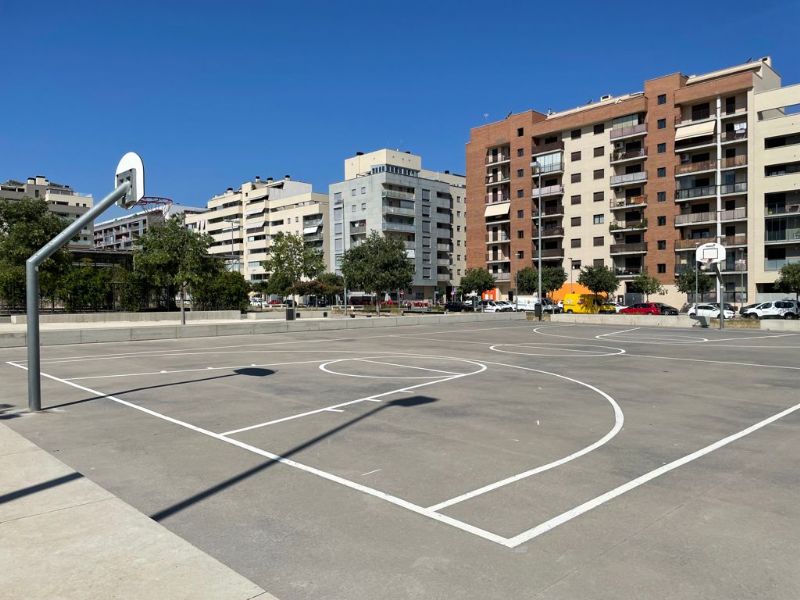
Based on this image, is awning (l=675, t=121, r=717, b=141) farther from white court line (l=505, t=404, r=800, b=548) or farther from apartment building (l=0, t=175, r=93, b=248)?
apartment building (l=0, t=175, r=93, b=248)

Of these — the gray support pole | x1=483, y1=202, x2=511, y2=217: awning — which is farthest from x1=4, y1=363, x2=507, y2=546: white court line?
x1=483, y1=202, x2=511, y2=217: awning

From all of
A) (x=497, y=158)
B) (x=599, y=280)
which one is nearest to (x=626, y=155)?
(x=599, y=280)

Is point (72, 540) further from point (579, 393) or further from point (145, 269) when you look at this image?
point (145, 269)

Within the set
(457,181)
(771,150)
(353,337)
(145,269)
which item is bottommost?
(353,337)

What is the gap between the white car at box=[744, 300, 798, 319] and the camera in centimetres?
4725

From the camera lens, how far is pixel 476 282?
254 ft

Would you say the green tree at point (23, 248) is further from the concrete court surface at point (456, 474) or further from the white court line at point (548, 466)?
the white court line at point (548, 466)

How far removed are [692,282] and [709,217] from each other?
354 inches

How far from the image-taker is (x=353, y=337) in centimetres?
2833

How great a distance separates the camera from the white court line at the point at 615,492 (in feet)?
15.5

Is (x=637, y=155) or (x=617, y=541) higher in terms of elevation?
(x=637, y=155)

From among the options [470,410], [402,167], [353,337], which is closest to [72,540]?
[470,410]

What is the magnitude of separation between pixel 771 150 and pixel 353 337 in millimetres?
55464

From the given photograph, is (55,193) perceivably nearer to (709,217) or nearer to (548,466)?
(709,217)
